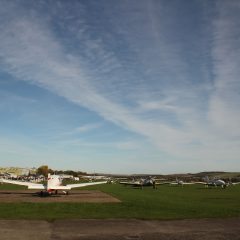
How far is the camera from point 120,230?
17938 millimetres

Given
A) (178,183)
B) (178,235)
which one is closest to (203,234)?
(178,235)

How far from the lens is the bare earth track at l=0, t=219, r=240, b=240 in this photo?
16.3m

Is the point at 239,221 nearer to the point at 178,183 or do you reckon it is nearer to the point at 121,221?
the point at 121,221

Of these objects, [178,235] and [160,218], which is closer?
[178,235]

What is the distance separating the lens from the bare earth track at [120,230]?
16.3 meters

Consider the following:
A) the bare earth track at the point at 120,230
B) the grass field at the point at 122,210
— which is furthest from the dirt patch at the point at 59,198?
the bare earth track at the point at 120,230

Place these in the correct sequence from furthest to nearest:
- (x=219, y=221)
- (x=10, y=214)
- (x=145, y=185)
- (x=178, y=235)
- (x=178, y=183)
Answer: (x=178, y=183) → (x=145, y=185) → (x=10, y=214) → (x=219, y=221) → (x=178, y=235)

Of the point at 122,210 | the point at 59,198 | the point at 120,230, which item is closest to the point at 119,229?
the point at 120,230

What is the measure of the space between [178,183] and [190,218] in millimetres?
77069

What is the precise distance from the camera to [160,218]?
22578 mm

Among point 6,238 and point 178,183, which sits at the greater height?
point 178,183

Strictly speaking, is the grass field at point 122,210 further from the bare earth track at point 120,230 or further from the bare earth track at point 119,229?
the bare earth track at point 120,230

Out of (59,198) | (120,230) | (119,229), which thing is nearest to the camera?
(120,230)

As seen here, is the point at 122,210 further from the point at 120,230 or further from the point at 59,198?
the point at 59,198
